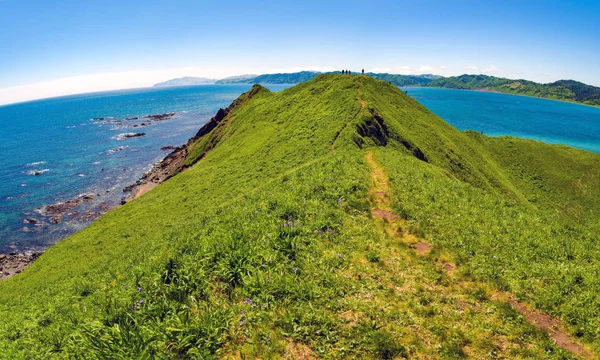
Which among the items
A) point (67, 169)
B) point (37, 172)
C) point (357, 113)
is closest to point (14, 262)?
point (67, 169)

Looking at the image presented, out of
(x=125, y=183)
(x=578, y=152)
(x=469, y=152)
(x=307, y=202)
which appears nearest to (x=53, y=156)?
(x=125, y=183)

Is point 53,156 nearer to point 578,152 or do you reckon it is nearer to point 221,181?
point 221,181

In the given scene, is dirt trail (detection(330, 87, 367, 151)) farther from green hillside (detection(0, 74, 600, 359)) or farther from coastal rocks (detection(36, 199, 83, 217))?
coastal rocks (detection(36, 199, 83, 217))

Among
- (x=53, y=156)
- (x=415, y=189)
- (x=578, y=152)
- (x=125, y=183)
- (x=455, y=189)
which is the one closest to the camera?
(x=415, y=189)

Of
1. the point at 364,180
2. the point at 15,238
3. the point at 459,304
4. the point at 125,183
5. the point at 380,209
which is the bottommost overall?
the point at 15,238

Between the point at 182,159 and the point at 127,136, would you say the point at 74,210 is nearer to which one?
the point at 182,159

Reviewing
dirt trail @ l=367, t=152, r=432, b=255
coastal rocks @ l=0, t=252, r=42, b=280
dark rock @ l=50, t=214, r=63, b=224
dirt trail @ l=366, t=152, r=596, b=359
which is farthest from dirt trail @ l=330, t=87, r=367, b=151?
dark rock @ l=50, t=214, r=63, b=224

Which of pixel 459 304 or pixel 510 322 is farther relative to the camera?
pixel 459 304
